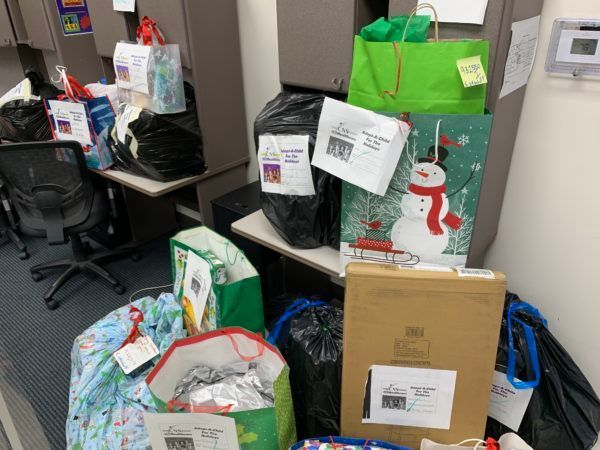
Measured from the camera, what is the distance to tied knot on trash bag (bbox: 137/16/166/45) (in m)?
1.87

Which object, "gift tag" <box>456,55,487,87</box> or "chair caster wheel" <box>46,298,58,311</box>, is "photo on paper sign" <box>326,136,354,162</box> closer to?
"gift tag" <box>456,55,487,87</box>

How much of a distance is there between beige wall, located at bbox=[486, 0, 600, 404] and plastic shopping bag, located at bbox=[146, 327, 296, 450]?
0.90 metres

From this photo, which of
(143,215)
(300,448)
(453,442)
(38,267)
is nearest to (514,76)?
(453,442)

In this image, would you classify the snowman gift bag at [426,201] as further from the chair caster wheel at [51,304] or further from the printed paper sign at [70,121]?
the chair caster wheel at [51,304]

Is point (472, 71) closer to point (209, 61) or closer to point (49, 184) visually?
point (209, 61)

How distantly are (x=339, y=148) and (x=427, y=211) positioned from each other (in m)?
0.28

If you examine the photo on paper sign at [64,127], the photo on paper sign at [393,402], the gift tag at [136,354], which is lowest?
the gift tag at [136,354]

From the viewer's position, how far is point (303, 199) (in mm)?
1364

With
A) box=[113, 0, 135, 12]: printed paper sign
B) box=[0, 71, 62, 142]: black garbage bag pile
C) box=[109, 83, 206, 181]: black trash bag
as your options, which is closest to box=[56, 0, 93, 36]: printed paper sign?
box=[0, 71, 62, 142]: black garbage bag pile

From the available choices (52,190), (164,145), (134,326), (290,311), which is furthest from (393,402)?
(52,190)

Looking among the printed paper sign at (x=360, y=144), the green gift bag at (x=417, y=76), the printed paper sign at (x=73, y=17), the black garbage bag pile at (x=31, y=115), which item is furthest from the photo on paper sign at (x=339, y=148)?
the printed paper sign at (x=73, y=17)

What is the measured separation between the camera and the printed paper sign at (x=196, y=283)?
4.99 feet

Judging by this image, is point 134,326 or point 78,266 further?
point 78,266

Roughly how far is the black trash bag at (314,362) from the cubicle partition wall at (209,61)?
3.25 feet
